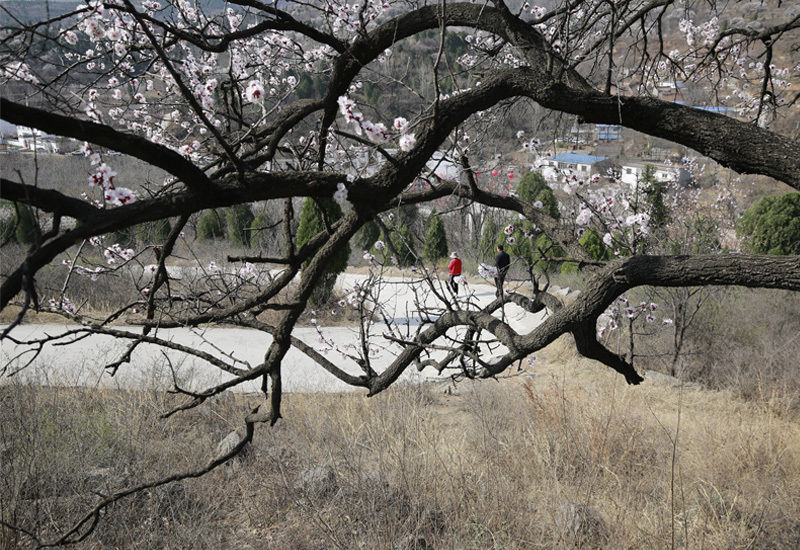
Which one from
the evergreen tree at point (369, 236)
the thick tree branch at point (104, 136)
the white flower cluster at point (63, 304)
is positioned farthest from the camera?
the evergreen tree at point (369, 236)

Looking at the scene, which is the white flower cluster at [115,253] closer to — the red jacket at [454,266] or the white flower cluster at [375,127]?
the white flower cluster at [375,127]

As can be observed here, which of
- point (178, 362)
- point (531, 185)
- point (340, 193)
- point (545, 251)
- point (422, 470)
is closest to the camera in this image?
point (340, 193)

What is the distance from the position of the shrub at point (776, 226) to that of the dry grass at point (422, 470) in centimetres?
531

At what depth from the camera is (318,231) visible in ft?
36.8

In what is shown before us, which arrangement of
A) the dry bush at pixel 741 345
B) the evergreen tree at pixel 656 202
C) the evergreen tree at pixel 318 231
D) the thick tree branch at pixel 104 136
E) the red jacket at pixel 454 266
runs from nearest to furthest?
the thick tree branch at pixel 104 136
the dry bush at pixel 741 345
the red jacket at pixel 454 266
the evergreen tree at pixel 656 202
the evergreen tree at pixel 318 231

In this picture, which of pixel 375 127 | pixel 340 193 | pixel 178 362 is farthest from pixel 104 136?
pixel 178 362

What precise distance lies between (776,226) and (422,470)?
30.3ft

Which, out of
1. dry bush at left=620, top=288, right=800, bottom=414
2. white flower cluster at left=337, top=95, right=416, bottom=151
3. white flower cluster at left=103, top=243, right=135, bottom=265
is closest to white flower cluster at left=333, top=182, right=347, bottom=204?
white flower cluster at left=337, top=95, right=416, bottom=151

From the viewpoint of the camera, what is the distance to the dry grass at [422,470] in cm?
356

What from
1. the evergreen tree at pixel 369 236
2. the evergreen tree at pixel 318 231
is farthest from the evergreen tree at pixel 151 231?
the evergreen tree at pixel 369 236

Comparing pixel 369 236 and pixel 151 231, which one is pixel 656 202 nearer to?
pixel 369 236

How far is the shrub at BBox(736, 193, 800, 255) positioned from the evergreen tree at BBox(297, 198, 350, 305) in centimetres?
752

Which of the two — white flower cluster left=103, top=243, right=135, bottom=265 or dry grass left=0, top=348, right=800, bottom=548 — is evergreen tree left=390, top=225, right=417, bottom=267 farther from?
white flower cluster left=103, top=243, right=135, bottom=265

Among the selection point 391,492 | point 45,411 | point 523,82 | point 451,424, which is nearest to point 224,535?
point 391,492
